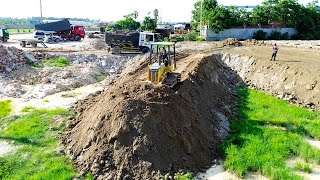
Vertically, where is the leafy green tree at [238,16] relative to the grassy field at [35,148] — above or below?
above

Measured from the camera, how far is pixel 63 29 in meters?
45.9

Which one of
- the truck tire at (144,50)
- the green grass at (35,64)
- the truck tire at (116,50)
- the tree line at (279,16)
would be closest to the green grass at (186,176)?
the green grass at (35,64)

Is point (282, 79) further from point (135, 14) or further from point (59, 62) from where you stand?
point (135, 14)

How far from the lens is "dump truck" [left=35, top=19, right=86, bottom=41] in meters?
44.8

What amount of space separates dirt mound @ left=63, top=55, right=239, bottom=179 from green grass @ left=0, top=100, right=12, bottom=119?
390cm

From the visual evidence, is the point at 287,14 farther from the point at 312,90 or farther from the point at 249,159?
the point at 249,159

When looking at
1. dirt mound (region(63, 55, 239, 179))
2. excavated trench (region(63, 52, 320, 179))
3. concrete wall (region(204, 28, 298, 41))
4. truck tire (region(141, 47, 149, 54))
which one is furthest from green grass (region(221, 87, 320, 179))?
concrete wall (region(204, 28, 298, 41))

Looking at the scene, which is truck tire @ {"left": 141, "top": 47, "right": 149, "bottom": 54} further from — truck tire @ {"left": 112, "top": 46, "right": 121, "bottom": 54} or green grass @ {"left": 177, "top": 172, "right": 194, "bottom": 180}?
green grass @ {"left": 177, "top": 172, "right": 194, "bottom": 180}

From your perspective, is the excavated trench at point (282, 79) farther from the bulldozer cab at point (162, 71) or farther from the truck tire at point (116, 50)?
the truck tire at point (116, 50)

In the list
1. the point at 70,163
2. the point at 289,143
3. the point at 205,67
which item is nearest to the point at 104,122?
the point at 70,163

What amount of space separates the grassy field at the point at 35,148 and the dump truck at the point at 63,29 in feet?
106

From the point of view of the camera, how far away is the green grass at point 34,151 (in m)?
10.1

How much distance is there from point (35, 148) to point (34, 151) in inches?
9.2

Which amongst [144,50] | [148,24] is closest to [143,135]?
[144,50]
